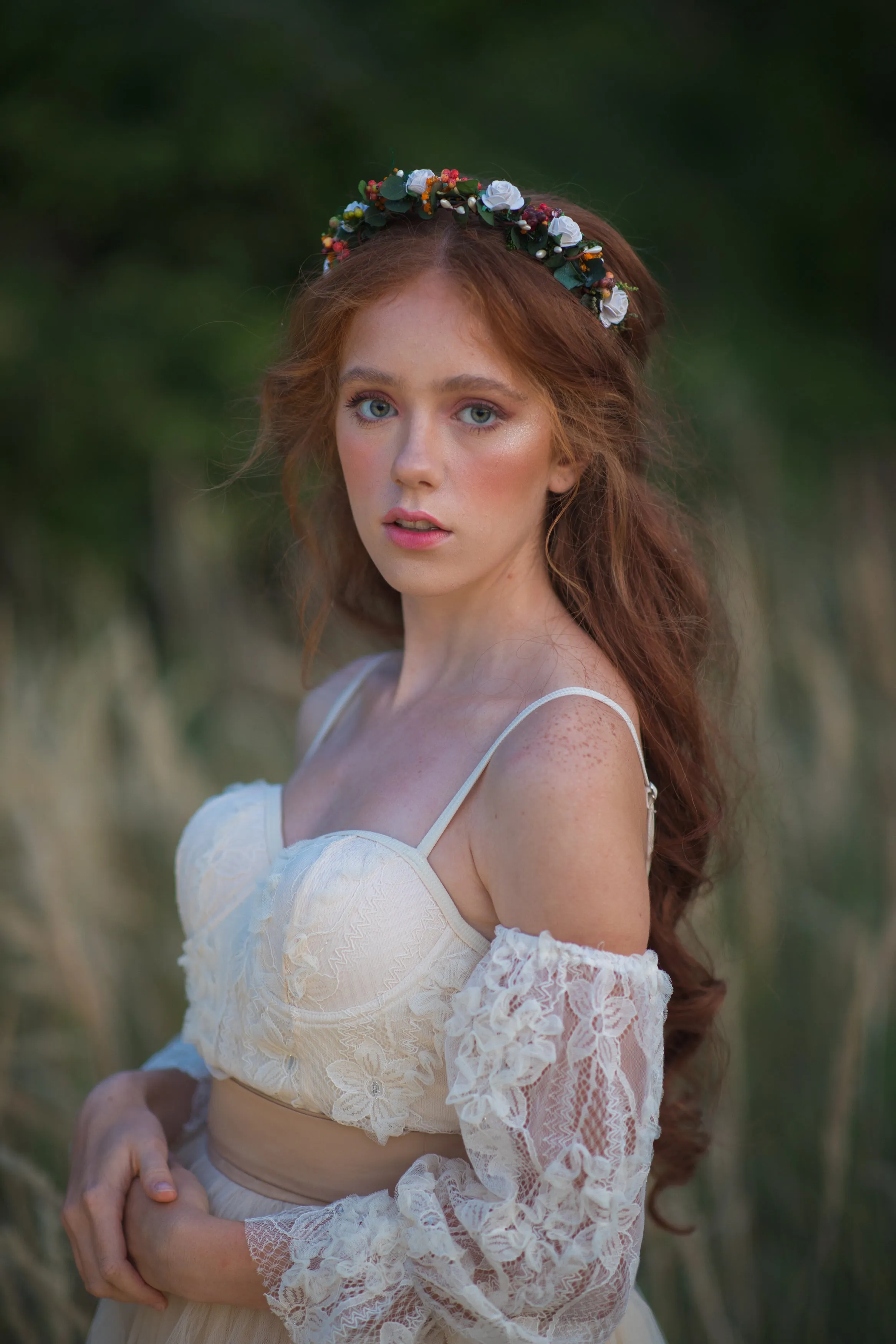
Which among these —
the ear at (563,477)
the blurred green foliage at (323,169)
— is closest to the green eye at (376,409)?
the ear at (563,477)

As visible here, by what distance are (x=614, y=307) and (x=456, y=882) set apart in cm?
87

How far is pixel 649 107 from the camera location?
5.80m

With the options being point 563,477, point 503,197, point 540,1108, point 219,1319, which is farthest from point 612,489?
point 219,1319

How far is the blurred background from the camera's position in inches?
101

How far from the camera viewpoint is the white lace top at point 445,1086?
130 centimetres

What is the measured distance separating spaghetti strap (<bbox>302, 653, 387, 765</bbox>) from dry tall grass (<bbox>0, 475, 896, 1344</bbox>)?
0.75 m

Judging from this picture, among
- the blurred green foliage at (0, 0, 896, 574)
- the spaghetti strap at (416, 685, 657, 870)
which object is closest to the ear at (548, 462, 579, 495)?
the spaghetti strap at (416, 685, 657, 870)

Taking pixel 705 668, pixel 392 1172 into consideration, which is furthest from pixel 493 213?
pixel 392 1172

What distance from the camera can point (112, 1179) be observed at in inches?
64.5

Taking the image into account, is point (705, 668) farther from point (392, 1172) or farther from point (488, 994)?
point (392, 1172)

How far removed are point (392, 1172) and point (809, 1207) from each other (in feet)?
4.86

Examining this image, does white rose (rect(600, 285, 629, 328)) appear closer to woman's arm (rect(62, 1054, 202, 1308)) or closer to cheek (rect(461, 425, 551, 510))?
cheek (rect(461, 425, 551, 510))

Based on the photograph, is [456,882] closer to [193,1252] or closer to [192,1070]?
[193,1252]

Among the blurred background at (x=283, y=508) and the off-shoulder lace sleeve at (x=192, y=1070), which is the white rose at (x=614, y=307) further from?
the off-shoulder lace sleeve at (x=192, y=1070)
